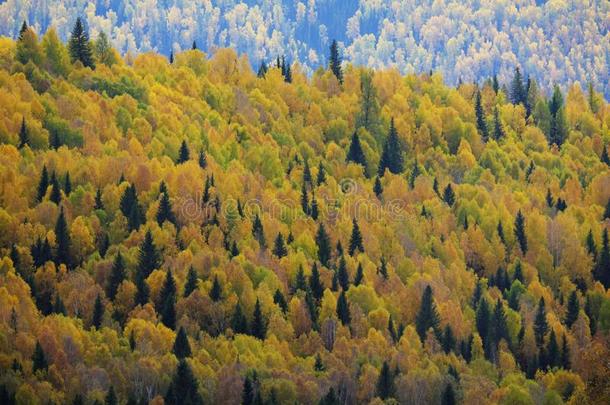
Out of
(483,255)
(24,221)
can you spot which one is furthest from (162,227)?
(483,255)

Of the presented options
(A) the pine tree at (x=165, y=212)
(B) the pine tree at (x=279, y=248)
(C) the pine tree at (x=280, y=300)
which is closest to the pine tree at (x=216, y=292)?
(C) the pine tree at (x=280, y=300)

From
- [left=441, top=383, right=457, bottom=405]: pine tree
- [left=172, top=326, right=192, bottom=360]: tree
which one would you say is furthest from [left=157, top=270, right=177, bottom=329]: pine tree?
[left=441, top=383, right=457, bottom=405]: pine tree

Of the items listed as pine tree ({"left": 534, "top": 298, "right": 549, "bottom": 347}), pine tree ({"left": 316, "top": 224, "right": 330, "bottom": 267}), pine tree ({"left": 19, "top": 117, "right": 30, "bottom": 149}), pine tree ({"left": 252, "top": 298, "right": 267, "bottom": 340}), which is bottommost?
pine tree ({"left": 534, "top": 298, "right": 549, "bottom": 347})

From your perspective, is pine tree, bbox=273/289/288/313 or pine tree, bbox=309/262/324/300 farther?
pine tree, bbox=309/262/324/300

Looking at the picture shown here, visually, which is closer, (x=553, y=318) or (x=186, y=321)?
(x=186, y=321)

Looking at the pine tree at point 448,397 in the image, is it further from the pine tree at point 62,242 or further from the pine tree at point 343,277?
the pine tree at point 62,242

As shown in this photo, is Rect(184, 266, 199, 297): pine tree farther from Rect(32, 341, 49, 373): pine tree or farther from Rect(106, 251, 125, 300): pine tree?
Rect(32, 341, 49, 373): pine tree

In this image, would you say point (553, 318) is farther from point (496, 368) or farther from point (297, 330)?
point (297, 330)

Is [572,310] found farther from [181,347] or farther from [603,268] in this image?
[181,347]
